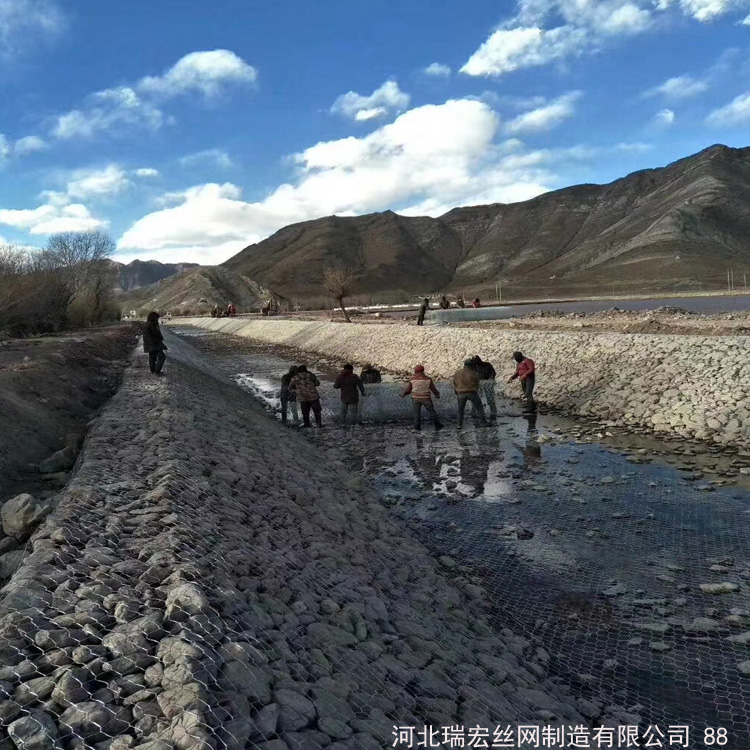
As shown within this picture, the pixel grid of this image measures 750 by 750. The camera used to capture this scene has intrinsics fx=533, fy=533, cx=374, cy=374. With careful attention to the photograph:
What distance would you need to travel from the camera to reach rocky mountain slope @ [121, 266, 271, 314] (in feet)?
463

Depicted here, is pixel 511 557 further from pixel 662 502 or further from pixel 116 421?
pixel 116 421

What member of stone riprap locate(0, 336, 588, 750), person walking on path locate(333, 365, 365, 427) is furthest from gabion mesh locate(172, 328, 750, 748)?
person walking on path locate(333, 365, 365, 427)

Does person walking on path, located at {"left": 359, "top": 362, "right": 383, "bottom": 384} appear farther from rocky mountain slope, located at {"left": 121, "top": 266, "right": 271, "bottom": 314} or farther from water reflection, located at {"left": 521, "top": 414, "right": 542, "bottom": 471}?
rocky mountain slope, located at {"left": 121, "top": 266, "right": 271, "bottom": 314}

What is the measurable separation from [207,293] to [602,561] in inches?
5883

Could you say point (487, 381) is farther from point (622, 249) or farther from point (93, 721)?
point (622, 249)

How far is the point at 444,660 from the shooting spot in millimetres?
4559

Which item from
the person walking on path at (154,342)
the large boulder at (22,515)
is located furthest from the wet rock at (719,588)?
the person walking on path at (154,342)

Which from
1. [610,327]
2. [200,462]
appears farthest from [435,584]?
[610,327]

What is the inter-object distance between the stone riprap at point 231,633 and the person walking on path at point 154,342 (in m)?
8.72

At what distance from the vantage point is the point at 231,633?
385cm

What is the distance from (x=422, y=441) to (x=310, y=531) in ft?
24.7

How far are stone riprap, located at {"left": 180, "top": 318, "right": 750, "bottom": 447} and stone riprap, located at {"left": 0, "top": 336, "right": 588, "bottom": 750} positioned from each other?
884cm

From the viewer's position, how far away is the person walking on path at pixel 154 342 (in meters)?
15.8

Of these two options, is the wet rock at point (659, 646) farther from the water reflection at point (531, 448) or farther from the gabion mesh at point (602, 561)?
the water reflection at point (531, 448)
